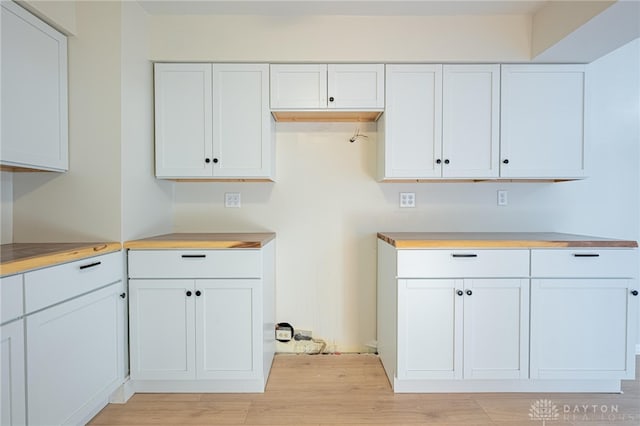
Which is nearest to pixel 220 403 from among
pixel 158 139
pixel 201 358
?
pixel 201 358

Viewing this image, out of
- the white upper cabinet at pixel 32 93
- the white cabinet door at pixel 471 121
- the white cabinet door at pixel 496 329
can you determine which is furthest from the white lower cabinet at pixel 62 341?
the white cabinet door at pixel 471 121

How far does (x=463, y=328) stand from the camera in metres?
1.92

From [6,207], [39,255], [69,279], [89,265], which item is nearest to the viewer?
[39,255]

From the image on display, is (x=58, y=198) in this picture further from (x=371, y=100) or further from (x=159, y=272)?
(x=371, y=100)

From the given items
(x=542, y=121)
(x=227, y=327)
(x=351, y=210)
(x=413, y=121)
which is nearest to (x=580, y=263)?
(x=542, y=121)

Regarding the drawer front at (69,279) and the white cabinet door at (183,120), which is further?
the white cabinet door at (183,120)

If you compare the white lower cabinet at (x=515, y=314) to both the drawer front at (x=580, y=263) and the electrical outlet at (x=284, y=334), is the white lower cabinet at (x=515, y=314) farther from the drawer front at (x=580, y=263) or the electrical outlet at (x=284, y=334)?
the electrical outlet at (x=284, y=334)

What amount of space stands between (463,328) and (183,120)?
2.14 metres

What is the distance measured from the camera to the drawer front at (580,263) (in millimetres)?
1891

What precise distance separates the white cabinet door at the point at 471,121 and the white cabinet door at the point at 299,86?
79 centimetres

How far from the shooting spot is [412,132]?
216 centimetres

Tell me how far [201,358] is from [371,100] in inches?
73.6

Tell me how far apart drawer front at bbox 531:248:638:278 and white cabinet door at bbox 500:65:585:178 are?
54 centimetres

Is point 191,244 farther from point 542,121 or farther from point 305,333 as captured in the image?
point 542,121
